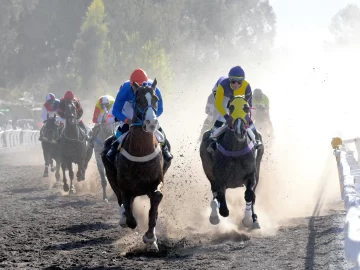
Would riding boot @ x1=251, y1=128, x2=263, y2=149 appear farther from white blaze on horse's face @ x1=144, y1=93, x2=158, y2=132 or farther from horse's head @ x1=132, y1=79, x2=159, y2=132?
white blaze on horse's face @ x1=144, y1=93, x2=158, y2=132

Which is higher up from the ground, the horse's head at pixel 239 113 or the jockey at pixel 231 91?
the jockey at pixel 231 91

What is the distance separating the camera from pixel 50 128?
2189 centimetres

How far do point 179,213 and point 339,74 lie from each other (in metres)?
54.4

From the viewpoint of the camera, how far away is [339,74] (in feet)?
215

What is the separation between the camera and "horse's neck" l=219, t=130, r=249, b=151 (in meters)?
10.8

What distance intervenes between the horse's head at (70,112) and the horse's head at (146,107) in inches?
312

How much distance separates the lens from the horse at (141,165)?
917cm

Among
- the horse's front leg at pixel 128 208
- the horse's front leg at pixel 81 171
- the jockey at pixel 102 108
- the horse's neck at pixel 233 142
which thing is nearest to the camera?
the horse's front leg at pixel 128 208

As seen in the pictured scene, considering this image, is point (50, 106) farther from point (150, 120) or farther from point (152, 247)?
point (150, 120)

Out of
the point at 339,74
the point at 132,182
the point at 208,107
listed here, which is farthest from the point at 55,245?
the point at 339,74

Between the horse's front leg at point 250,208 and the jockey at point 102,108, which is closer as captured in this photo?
the horse's front leg at point 250,208

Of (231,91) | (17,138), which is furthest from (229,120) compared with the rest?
(17,138)

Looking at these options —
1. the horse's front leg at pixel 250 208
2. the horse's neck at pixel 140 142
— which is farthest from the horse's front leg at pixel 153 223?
the horse's front leg at pixel 250 208

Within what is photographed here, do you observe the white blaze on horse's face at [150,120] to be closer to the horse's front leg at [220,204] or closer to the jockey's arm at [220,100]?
the horse's front leg at [220,204]
